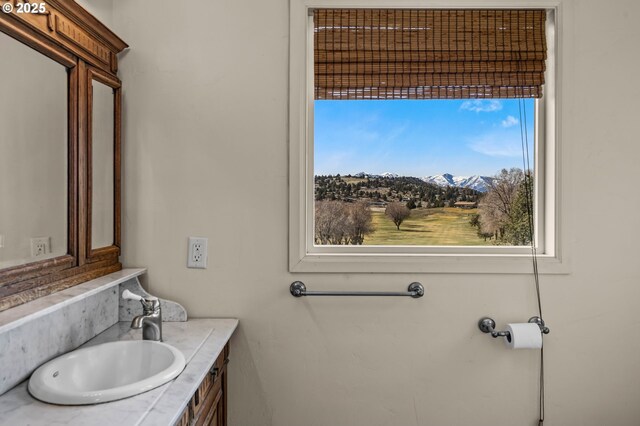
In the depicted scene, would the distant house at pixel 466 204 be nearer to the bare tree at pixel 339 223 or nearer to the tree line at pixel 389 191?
the tree line at pixel 389 191

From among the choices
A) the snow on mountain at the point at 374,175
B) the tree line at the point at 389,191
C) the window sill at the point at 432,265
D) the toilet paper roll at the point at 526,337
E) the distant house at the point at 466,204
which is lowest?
the toilet paper roll at the point at 526,337

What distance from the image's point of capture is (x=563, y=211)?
64.2 inches

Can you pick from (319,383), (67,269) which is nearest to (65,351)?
(67,269)

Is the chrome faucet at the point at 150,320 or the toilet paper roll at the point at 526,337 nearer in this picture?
the chrome faucet at the point at 150,320

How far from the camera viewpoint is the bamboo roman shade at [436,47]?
1.66m

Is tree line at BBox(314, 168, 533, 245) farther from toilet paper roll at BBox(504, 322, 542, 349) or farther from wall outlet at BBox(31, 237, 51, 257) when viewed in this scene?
wall outlet at BBox(31, 237, 51, 257)

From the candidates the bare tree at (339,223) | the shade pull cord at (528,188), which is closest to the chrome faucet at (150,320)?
the bare tree at (339,223)

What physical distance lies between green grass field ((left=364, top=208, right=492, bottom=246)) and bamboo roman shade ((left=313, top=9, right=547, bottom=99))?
53 centimetres

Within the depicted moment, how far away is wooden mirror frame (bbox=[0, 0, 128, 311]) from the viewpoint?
1076mm

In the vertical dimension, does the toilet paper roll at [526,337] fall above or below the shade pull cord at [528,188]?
below

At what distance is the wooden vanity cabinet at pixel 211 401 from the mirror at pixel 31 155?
1.95 feet

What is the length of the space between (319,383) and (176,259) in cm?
75

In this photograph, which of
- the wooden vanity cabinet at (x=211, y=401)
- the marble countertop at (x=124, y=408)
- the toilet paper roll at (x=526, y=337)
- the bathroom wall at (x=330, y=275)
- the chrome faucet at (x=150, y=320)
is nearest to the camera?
the marble countertop at (x=124, y=408)

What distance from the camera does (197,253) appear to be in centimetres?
163
